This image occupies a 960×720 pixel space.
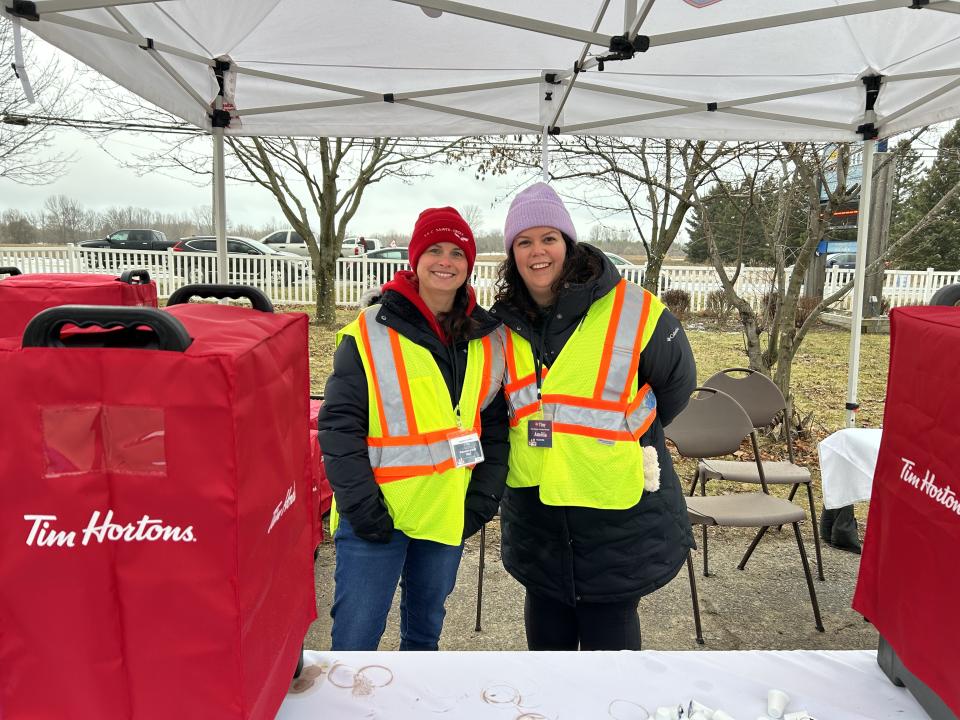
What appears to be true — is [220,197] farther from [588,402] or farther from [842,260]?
[842,260]

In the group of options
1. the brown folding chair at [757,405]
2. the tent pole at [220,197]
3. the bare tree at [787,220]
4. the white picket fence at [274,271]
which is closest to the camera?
the tent pole at [220,197]

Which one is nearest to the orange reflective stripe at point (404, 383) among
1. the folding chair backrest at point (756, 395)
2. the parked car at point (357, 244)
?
the folding chair backrest at point (756, 395)

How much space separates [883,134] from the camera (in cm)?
336

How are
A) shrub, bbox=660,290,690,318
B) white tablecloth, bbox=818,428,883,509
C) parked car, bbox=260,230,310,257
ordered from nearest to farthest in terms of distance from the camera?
white tablecloth, bbox=818,428,883,509 → shrub, bbox=660,290,690,318 → parked car, bbox=260,230,310,257

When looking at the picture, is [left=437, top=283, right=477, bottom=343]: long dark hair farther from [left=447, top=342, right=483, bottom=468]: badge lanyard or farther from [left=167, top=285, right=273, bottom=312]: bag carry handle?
[left=167, top=285, right=273, bottom=312]: bag carry handle

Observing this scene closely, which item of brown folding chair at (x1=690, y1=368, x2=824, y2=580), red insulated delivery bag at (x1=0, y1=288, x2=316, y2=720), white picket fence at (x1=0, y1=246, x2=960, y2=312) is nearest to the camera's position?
red insulated delivery bag at (x1=0, y1=288, x2=316, y2=720)

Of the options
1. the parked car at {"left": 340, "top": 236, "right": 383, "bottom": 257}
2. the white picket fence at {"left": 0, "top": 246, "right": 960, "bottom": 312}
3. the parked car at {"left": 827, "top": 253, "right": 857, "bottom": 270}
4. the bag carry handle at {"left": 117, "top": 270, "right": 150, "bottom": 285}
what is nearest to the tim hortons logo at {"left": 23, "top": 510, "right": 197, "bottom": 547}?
the bag carry handle at {"left": 117, "top": 270, "right": 150, "bottom": 285}

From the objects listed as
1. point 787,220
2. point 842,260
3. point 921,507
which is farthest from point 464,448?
point 842,260

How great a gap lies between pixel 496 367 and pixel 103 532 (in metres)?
1.13

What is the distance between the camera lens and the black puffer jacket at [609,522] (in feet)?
5.48

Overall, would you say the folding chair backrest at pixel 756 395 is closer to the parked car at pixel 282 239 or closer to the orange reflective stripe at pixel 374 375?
the orange reflective stripe at pixel 374 375

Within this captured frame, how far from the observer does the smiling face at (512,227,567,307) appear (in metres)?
1.69

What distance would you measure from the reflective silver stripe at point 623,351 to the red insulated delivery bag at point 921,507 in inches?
24.3

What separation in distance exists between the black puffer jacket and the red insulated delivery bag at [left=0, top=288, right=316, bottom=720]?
1.04 meters
